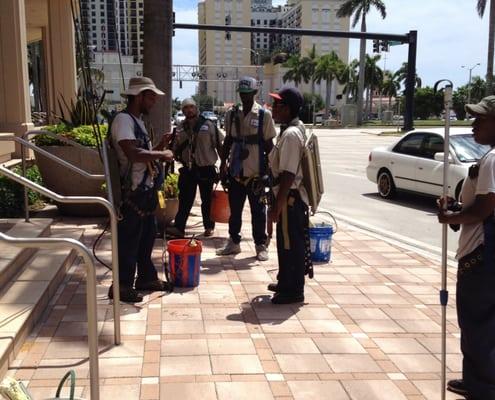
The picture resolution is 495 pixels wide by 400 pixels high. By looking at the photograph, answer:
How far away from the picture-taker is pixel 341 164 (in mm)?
20766

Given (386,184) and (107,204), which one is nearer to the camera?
(107,204)

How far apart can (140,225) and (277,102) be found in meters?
1.55

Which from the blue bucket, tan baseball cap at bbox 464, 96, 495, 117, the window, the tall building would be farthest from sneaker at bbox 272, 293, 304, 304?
the window

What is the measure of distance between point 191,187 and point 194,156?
1.42ft

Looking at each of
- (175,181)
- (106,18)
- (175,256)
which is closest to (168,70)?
(175,181)

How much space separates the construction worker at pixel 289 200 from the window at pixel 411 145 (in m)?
6.88

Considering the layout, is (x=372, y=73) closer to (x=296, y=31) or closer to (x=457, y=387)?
(x=296, y=31)

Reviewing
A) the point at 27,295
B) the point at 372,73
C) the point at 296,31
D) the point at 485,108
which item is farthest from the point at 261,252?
the point at 372,73

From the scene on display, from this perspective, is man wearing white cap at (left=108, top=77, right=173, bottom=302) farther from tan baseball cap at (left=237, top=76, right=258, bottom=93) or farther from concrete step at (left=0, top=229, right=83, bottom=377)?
tan baseball cap at (left=237, top=76, right=258, bottom=93)

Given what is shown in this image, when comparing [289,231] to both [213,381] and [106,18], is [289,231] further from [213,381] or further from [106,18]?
[106,18]

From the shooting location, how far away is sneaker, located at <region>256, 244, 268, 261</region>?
6629 millimetres

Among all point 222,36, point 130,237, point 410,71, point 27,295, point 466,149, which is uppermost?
point 222,36

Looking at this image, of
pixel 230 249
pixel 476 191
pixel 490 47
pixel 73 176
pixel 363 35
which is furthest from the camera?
pixel 490 47

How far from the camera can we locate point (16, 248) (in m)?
5.16
